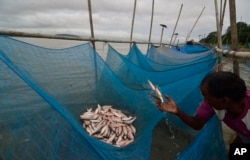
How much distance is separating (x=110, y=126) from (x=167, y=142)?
993mm

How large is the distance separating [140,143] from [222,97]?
1.02 metres

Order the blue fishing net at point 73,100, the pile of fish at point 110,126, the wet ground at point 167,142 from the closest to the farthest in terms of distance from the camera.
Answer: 1. the blue fishing net at point 73,100
2. the pile of fish at point 110,126
3. the wet ground at point 167,142

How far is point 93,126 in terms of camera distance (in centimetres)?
363

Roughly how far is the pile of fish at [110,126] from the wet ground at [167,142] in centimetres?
50

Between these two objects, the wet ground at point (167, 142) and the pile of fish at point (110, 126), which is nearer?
the pile of fish at point (110, 126)

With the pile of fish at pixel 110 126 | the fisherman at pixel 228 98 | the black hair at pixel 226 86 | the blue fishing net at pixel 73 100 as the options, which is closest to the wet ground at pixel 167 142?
the blue fishing net at pixel 73 100

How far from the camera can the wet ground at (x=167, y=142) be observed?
11.8ft

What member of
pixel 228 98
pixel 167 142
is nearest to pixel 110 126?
pixel 167 142

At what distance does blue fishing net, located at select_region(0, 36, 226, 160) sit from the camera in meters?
1.87

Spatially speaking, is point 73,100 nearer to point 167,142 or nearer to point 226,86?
point 167,142

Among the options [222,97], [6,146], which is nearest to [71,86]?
[6,146]

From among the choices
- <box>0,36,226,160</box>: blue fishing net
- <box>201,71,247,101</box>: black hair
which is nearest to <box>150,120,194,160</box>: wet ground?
<box>0,36,226,160</box>: blue fishing net

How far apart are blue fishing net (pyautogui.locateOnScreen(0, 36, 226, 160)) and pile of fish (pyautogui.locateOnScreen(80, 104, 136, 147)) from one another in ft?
0.44

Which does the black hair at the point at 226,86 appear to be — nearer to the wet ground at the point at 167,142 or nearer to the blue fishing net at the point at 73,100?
the blue fishing net at the point at 73,100
